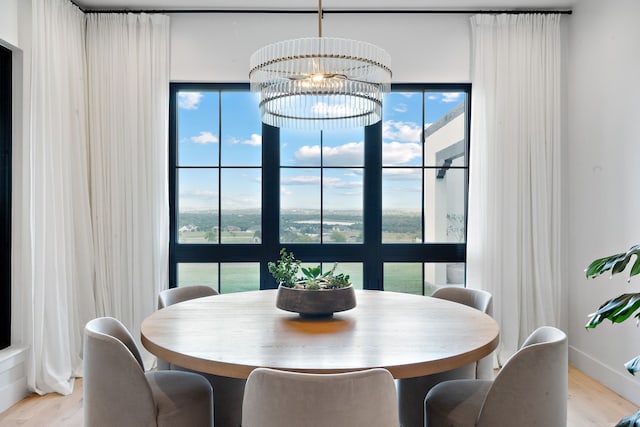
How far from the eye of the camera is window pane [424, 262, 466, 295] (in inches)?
161

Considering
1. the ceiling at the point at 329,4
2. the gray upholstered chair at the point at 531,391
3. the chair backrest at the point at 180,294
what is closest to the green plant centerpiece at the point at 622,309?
the gray upholstered chair at the point at 531,391

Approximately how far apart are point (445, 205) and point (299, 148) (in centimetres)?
Result: 142

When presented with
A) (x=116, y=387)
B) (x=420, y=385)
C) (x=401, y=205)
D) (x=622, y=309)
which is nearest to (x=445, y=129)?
(x=401, y=205)

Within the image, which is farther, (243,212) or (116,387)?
(243,212)

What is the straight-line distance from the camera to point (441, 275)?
445 cm

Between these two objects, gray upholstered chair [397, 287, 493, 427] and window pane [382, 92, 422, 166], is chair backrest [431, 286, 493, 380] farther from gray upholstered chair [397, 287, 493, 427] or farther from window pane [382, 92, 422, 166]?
window pane [382, 92, 422, 166]

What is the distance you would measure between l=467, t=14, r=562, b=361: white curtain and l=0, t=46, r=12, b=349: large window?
11.4 feet

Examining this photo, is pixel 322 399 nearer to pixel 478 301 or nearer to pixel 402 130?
pixel 478 301

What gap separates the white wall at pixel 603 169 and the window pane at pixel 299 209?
2122mm

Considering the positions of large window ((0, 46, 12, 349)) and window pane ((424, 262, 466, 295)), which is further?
window pane ((424, 262, 466, 295))

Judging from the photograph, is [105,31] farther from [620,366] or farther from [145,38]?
[620,366]

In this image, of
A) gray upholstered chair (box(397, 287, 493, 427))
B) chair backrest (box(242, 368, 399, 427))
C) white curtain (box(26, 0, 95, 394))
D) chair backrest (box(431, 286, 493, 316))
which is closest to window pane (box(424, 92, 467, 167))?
chair backrest (box(431, 286, 493, 316))

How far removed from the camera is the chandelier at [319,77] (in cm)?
210

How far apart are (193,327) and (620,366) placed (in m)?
2.91
